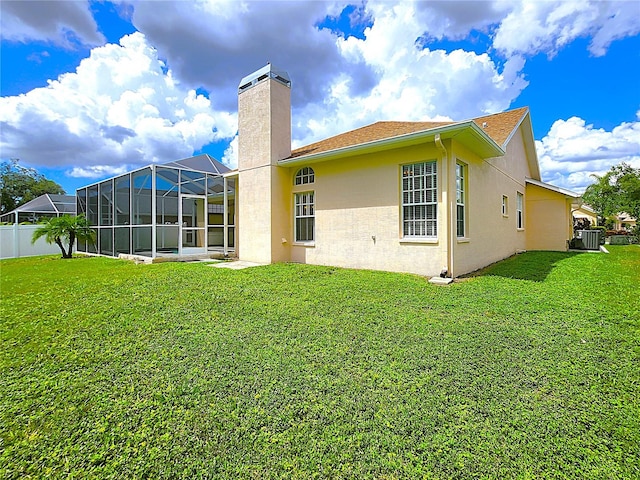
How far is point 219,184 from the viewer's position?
47.5 feet

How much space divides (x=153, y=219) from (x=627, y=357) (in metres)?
14.5

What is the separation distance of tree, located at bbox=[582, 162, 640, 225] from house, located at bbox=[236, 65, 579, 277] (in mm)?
23122

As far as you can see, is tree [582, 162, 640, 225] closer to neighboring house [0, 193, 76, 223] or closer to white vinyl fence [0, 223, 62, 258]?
white vinyl fence [0, 223, 62, 258]

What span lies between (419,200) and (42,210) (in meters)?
27.5

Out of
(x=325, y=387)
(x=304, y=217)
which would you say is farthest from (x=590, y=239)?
(x=325, y=387)

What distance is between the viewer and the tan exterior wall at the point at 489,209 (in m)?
8.98

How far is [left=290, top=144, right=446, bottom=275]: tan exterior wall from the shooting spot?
27.9ft

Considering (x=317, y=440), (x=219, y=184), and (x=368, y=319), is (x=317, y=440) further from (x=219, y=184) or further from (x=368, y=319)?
(x=219, y=184)

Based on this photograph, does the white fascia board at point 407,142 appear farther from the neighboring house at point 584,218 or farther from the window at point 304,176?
the neighboring house at point 584,218

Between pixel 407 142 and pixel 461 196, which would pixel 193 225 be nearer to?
pixel 407 142

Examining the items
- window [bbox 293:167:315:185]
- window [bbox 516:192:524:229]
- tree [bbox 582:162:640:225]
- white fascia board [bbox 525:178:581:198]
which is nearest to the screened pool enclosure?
window [bbox 293:167:315:185]

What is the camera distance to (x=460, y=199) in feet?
29.5

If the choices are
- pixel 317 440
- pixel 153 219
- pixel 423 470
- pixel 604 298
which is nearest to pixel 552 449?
pixel 423 470

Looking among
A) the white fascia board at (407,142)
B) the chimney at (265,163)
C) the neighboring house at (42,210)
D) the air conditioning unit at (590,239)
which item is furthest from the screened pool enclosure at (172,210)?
the air conditioning unit at (590,239)
